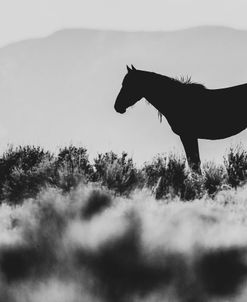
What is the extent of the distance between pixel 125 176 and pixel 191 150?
2.03m

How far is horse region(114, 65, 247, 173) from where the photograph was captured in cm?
983

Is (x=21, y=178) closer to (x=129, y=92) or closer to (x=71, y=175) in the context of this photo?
(x=71, y=175)

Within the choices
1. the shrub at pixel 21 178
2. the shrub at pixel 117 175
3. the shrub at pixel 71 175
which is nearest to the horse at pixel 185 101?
the shrub at pixel 117 175

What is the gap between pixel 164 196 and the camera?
7285 millimetres

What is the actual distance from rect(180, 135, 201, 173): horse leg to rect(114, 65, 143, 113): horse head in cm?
124

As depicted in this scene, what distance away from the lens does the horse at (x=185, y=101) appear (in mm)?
9828

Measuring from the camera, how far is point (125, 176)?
809 centimetres

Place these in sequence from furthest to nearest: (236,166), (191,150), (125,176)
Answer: (191,150)
(236,166)
(125,176)

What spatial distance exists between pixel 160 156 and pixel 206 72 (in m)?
128

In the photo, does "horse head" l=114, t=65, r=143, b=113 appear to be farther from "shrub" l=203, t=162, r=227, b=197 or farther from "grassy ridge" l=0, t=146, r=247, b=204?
"shrub" l=203, t=162, r=227, b=197

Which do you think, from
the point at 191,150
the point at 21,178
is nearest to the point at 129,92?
the point at 191,150

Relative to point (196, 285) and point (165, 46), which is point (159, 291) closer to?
point (196, 285)

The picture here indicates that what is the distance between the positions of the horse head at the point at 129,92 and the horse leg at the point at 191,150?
1.24 metres

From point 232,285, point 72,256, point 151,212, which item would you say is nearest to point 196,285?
point 232,285
